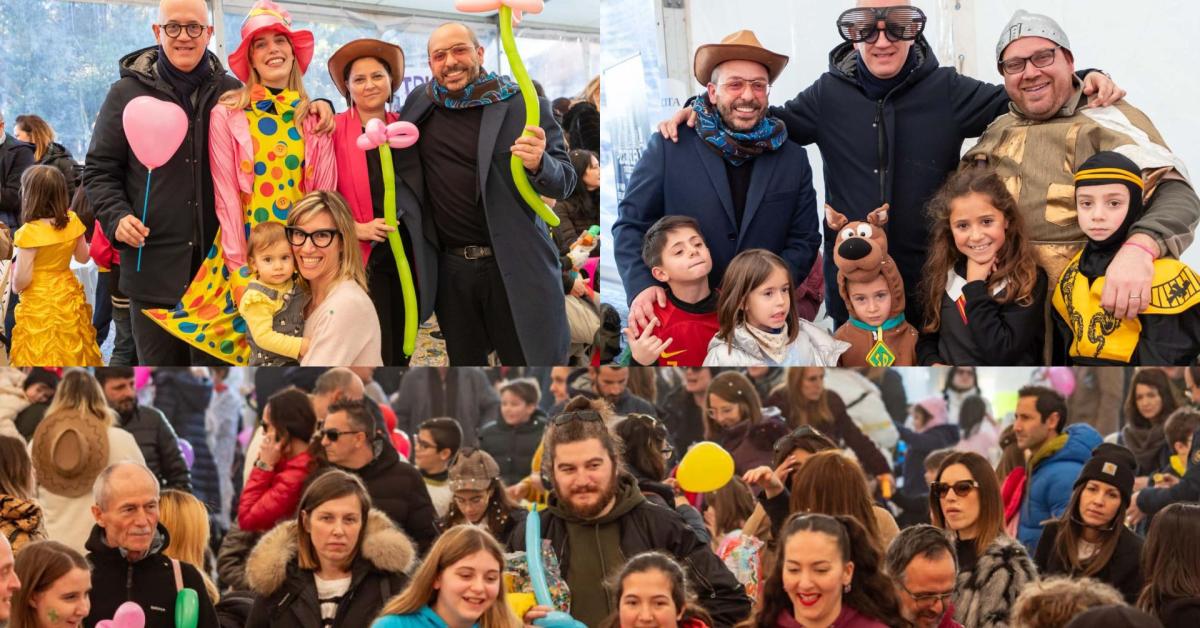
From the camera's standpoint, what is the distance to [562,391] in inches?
170

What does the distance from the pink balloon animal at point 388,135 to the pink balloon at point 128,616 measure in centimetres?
155

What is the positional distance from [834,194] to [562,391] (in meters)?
1.13

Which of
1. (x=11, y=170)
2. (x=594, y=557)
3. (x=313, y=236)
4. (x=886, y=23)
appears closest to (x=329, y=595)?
(x=594, y=557)

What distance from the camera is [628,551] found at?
3.73m

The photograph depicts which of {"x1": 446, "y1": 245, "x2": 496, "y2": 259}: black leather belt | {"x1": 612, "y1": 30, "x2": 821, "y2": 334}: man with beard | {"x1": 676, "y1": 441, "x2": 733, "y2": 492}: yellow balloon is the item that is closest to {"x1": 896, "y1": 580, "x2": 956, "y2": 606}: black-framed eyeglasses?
{"x1": 676, "y1": 441, "x2": 733, "y2": 492}: yellow balloon

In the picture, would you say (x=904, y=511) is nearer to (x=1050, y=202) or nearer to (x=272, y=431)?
(x=1050, y=202)

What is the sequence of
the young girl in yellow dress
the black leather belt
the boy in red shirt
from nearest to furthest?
the boy in red shirt, the black leather belt, the young girl in yellow dress

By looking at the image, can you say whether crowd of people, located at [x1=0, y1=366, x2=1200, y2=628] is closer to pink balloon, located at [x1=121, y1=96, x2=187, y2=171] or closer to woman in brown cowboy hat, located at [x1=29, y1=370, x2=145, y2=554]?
woman in brown cowboy hat, located at [x1=29, y1=370, x2=145, y2=554]

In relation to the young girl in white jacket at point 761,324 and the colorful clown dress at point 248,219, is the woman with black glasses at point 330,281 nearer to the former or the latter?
the colorful clown dress at point 248,219

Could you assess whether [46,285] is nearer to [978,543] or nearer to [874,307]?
[874,307]

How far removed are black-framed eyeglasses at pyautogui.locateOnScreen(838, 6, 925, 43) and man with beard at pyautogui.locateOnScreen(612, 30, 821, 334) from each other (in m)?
0.26

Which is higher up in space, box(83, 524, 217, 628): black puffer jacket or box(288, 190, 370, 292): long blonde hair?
box(288, 190, 370, 292): long blonde hair

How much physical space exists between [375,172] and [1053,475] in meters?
2.38

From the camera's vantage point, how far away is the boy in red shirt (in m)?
4.08
